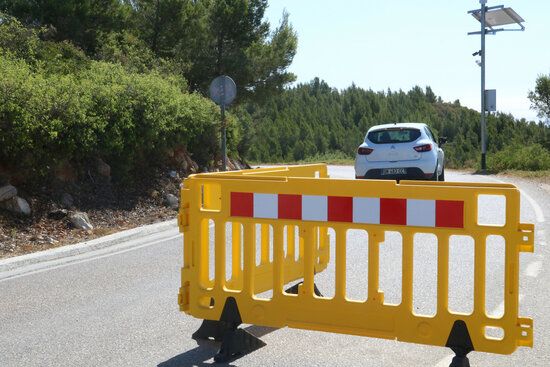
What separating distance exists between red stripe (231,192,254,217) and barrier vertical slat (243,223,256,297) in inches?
3.4

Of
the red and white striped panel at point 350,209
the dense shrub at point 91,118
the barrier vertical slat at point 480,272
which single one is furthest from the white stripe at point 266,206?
the dense shrub at point 91,118

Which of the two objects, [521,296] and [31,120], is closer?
[521,296]

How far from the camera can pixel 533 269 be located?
320 inches

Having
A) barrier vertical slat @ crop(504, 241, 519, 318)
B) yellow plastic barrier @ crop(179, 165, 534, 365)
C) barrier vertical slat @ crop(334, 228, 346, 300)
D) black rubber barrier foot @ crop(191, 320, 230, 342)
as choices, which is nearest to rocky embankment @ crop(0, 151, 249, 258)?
black rubber barrier foot @ crop(191, 320, 230, 342)

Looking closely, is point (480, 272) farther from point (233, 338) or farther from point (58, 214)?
point (58, 214)

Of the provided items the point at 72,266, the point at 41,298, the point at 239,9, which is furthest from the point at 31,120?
the point at 239,9

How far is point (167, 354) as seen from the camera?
17.0 ft

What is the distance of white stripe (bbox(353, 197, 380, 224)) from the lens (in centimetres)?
469

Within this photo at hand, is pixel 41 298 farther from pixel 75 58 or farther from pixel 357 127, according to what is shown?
pixel 357 127

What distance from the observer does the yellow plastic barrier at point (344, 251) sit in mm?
4391

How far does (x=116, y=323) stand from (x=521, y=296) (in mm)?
3732

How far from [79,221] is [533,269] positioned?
6.93m

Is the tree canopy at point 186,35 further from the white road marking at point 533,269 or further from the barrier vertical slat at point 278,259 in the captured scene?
the barrier vertical slat at point 278,259

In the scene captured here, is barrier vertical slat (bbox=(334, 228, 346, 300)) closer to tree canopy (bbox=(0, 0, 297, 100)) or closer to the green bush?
tree canopy (bbox=(0, 0, 297, 100))
